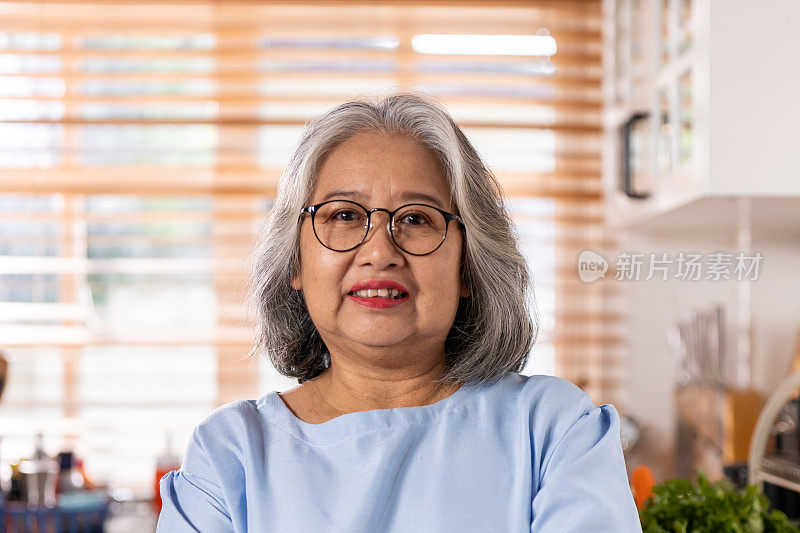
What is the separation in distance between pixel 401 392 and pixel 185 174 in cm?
154

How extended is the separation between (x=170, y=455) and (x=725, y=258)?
1.29 meters

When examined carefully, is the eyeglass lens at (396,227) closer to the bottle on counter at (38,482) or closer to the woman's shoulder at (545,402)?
the woman's shoulder at (545,402)

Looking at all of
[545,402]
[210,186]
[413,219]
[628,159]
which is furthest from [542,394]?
[210,186]

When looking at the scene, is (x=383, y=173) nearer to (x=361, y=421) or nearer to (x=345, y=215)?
(x=345, y=215)

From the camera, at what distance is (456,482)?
35.9 inches

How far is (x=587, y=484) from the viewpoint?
2.78 feet

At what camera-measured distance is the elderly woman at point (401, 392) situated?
91 centimetres

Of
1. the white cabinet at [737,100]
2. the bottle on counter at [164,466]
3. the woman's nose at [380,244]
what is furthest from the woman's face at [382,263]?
the bottle on counter at [164,466]

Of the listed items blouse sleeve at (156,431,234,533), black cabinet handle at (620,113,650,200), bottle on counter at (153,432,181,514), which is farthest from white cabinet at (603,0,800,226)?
bottle on counter at (153,432,181,514)

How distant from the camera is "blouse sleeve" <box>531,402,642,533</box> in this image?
2.71 ft

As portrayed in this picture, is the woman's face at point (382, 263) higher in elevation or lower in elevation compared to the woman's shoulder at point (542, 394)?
higher

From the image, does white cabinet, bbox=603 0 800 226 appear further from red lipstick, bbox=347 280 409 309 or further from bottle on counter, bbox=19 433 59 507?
bottle on counter, bbox=19 433 59 507

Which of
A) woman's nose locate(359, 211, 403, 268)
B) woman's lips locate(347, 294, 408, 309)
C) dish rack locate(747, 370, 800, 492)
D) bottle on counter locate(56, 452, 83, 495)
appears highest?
woman's nose locate(359, 211, 403, 268)

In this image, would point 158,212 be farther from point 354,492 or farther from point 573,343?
point 354,492
